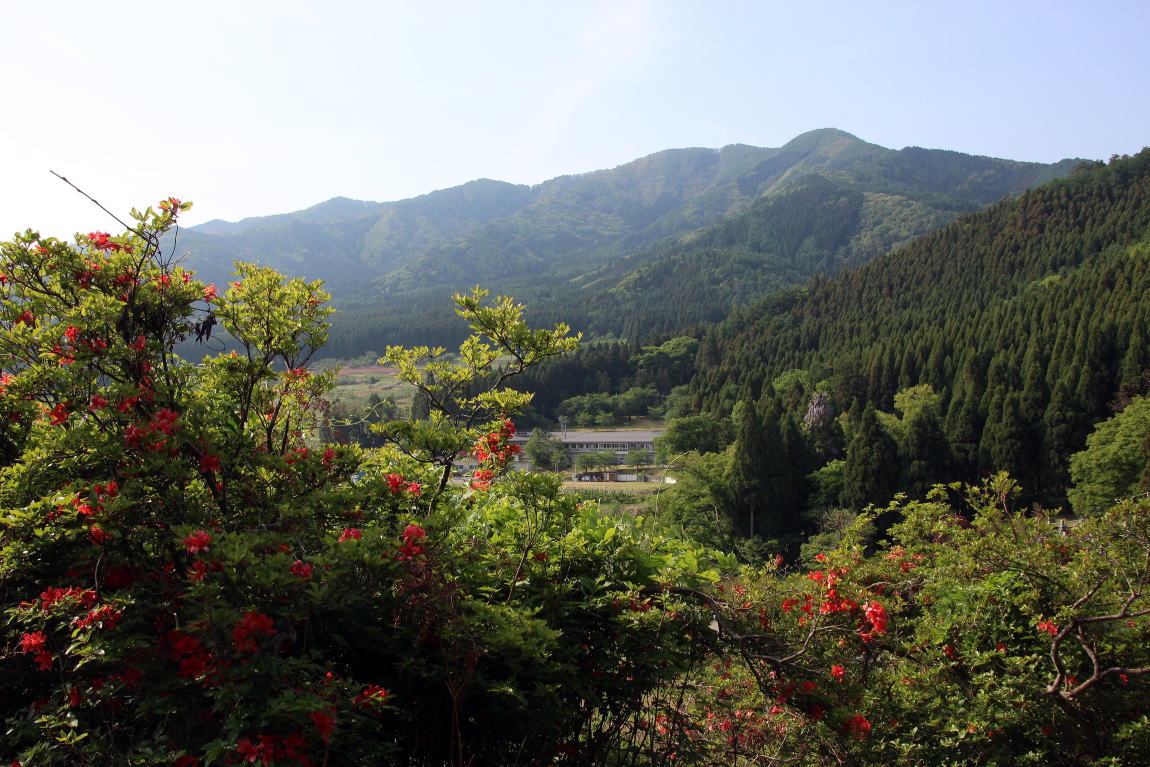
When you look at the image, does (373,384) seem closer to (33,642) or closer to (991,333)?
(991,333)

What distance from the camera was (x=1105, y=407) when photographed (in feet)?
122

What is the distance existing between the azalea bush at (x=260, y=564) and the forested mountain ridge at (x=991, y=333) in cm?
3592

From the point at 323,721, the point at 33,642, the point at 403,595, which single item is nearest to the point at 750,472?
the point at 403,595

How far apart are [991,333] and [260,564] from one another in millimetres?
55291

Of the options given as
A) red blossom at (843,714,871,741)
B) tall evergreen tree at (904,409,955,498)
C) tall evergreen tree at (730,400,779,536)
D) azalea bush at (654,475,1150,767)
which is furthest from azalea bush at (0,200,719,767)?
tall evergreen tree at (904,409,955,498)

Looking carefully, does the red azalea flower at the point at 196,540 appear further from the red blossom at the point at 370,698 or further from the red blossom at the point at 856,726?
the red blossom at the point at 856,726

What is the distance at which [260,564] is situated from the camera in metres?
2.47

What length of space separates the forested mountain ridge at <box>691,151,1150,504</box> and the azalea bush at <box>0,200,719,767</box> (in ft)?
118

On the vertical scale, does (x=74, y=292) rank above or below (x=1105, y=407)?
above

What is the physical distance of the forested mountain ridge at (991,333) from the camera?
3675 centimetres

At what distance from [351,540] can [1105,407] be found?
154 ft

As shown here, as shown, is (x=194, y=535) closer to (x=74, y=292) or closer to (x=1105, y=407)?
(x=74, y=292)

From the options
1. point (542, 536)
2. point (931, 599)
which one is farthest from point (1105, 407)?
point (542, 536)

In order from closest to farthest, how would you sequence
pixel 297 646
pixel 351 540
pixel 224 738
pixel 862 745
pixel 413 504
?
pixel 224 738
pixel 351 540
pixel 297 646
pixel 413 504
pixel 862 745
